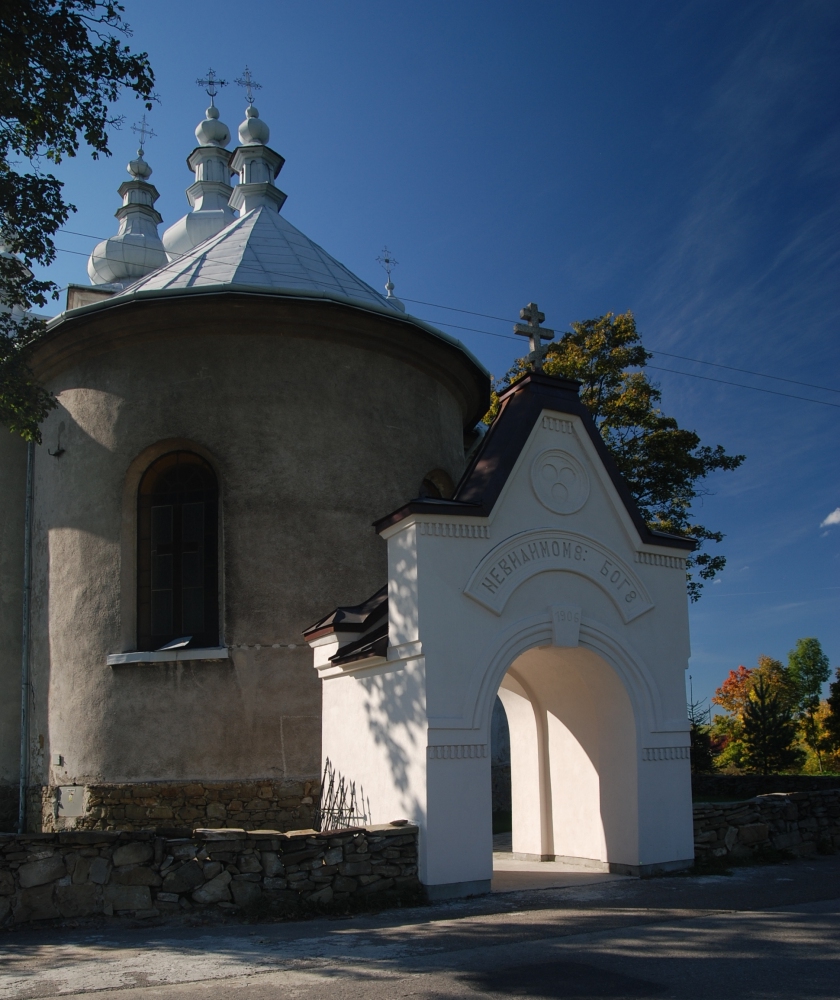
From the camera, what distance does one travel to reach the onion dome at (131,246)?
84.4 ft

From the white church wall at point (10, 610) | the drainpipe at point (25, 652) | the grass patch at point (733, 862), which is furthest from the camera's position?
the white church wall at point (10, 610)

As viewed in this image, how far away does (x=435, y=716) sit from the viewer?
9242 millimetres

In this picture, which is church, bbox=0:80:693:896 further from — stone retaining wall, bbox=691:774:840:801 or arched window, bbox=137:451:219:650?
stone retaining wall, bbox=691:774:840:801

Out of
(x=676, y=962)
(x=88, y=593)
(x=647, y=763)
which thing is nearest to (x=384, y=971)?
(x=676, y=962)

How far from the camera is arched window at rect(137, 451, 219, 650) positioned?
519 inches

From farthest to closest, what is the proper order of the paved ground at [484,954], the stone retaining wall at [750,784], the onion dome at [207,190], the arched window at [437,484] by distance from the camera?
the onion dome at [207,190] < the stone retaining wall at [750,784] < the arched window at [437,484] < the paved ground at [484,954]

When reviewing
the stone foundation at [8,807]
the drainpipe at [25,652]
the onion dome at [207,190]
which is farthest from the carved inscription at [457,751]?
the onion dome at [207,190]

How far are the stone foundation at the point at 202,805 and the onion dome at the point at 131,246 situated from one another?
51.3ft

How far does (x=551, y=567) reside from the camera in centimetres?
1038

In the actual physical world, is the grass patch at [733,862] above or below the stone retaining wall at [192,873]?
below

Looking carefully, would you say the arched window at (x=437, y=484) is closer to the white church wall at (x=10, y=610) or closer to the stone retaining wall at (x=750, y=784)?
the white church wall at (x=10, y=610)

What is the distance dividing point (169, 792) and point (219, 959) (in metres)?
5.80

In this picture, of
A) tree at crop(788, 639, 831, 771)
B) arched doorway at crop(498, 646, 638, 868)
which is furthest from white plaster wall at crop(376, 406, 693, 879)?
tree at crop(788, 639, 831, 771)

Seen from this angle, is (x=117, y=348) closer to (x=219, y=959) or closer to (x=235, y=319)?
(x=235, y=319)
